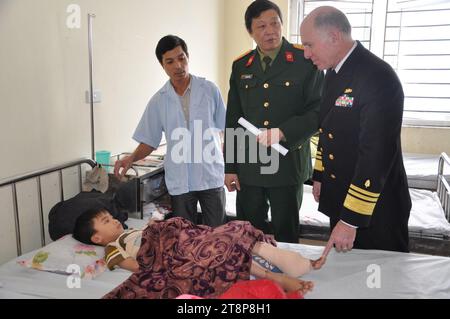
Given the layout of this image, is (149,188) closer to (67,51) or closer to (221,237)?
(67,51)

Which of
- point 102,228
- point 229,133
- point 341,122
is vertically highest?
point 341,122

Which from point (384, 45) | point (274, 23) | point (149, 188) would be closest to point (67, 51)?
point (149, 188)

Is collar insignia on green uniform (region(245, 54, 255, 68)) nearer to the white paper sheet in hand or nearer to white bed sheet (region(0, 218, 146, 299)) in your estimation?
the white paper sheet in hand

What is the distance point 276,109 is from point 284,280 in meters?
0.92

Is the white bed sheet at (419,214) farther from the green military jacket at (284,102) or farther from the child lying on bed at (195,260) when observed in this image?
the child lying on bed at (195,260)

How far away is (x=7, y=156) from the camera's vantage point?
6.63 feet

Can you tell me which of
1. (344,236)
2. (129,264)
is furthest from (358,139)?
(129,264)

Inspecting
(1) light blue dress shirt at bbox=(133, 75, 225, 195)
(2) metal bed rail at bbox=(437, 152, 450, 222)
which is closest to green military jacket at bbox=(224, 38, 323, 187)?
(1) light blue dress shirt at bbox=(133, 75, 225, 195)

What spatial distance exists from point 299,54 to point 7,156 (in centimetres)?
157

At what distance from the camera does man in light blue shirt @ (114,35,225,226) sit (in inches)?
96.0

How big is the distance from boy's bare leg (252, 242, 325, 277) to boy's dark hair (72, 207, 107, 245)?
0.79 meters

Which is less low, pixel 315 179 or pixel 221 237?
pixel 315 179

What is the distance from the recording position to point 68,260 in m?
1.77

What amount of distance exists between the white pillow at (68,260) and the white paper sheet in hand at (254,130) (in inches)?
36.8
